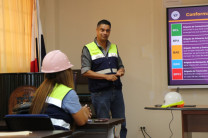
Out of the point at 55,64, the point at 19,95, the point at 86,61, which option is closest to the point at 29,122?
the point at 55,64

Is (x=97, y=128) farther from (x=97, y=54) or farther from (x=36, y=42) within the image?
(x=36, y=42)

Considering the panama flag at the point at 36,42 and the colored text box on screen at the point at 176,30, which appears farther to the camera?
the colored text box on screen at the point at 176,30

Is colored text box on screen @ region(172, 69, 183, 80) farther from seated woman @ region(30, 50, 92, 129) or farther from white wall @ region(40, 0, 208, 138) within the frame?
seated woman @ region(30, 50, 92, 129)

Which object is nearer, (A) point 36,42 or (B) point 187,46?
(A) point 36,42

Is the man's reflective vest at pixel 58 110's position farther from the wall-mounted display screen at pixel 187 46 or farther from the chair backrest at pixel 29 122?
the wall-mounted display screen at pixel 187 46

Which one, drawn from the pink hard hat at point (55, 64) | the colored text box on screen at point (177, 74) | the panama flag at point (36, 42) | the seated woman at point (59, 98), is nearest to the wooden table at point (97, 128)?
the seated woman at point (59, 98)

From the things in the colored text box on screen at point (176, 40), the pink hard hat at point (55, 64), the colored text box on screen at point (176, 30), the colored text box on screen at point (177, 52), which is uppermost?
the colored text box on screen at point (176, 30)

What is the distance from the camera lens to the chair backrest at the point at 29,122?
7.43ft

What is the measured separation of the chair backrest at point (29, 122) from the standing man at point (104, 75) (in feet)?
6.56

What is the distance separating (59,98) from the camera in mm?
2588

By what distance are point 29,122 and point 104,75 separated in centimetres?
208

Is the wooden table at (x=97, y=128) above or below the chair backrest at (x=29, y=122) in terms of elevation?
below

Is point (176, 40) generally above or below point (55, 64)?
above

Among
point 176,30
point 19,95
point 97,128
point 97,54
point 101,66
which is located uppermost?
point 176,30
